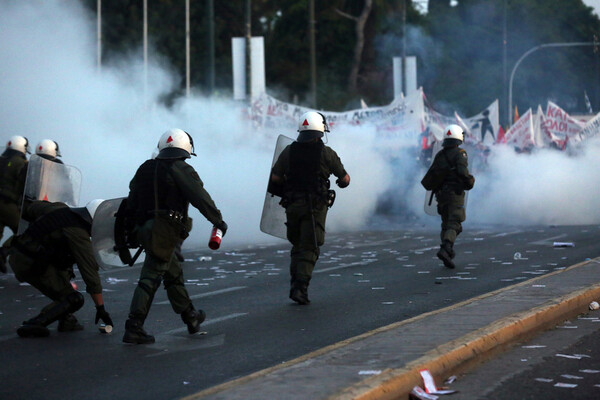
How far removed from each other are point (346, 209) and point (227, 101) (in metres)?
3.57

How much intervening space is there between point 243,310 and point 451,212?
15.0 feet

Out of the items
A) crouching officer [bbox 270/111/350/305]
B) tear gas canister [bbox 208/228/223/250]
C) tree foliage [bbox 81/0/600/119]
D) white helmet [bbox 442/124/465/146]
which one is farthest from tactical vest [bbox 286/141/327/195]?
tree foliage [bbox 81/0/600/119]

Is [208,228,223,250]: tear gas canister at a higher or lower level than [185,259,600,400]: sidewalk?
higher

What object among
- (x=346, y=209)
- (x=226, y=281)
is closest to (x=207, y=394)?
(x=226, y=281)

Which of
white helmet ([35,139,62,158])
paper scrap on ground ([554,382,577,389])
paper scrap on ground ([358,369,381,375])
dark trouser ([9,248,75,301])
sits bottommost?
paper scrap on ground ([554,382,577,389])

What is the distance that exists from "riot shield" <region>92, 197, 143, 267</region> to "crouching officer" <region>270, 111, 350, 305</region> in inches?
77.0

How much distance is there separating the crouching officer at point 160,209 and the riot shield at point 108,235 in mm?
240

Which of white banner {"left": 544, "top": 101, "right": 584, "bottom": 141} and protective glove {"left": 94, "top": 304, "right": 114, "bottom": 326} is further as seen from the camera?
white banner {"left": 544, "top": 101, "right": 584, "bottom": 141}

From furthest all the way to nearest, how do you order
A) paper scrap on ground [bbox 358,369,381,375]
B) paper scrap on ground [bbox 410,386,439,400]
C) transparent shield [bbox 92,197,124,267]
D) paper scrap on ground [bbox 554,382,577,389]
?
transparent shield [bbox 92,197,124,267] → paper scrap on ground [bbox 554,382,577,389] → paper scrap on ground [bbox 358,369,381,375] → paper scrap on ground [bbox 410,386,439,400]

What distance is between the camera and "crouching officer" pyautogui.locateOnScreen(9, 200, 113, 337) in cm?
825

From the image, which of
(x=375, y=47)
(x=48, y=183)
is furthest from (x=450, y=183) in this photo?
(x=375, y=47)

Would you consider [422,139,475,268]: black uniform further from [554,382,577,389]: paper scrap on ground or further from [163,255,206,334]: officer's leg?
[554,382,577,389]: paper scrap on ground

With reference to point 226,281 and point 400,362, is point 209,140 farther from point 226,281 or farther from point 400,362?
point 400,362

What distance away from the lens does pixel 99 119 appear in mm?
19797
